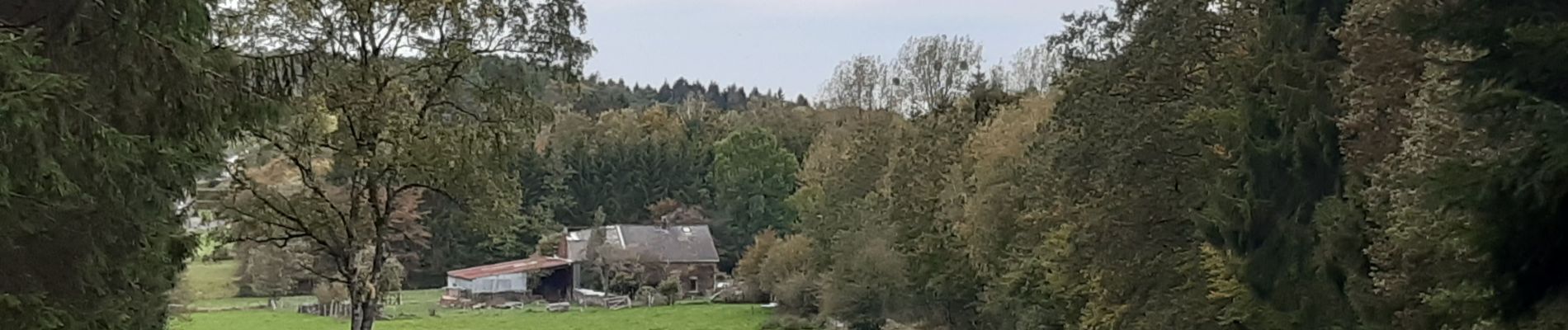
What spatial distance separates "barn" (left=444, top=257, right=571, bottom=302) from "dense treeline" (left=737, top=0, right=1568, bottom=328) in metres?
31.2

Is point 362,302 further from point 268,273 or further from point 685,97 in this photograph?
Answer: point 685,97

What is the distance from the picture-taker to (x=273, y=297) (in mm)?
52469

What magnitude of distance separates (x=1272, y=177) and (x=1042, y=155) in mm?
9575

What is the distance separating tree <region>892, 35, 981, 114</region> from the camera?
158 feet

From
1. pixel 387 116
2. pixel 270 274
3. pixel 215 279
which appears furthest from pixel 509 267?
pixel 387 116

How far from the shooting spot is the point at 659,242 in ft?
233

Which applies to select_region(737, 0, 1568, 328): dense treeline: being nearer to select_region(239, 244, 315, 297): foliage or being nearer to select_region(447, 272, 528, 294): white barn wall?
select_region(239, 244, 315, 297): foliage

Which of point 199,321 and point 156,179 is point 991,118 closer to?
point 199,321

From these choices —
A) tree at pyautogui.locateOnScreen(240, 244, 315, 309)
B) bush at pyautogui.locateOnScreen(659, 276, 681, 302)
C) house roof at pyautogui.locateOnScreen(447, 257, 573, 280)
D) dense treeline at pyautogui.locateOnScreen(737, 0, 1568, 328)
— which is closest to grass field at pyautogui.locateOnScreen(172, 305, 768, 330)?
tree at pyautogui.locateOnScreen(240, 244, 315, 309)

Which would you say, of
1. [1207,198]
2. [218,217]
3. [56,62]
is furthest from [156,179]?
[1207,198]

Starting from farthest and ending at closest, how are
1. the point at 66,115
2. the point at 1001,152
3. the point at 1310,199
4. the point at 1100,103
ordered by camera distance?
1. the point at 1001,152
2. the point at 1100,103
3. the point at 1310,199
4. the point at 66,115

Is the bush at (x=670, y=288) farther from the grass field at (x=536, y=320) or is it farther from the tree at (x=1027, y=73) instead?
the tree at (x=1027, y=73)

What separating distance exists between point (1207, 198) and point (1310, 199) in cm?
265

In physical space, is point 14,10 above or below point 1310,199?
above
